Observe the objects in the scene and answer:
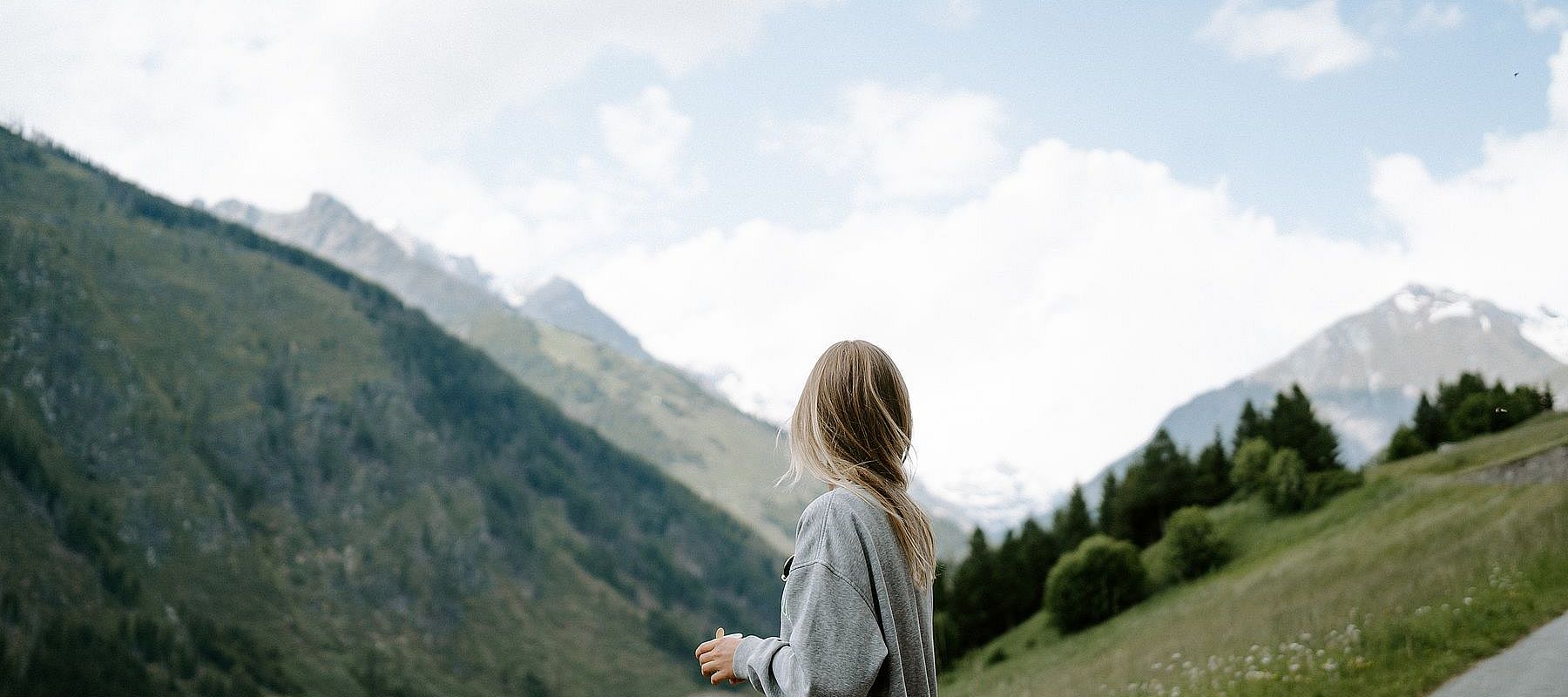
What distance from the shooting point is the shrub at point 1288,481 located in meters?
49.7

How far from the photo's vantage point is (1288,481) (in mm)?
50094

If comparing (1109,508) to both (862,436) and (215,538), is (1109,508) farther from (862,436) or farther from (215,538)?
(215,538)

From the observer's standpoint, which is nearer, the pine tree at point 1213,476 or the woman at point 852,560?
the woman at point 852,560

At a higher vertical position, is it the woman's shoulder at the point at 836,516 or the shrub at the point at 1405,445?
the woman's shoulder at the point at 836,516

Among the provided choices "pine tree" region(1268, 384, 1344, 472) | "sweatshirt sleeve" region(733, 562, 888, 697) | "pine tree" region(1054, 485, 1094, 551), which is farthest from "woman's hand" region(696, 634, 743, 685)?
"pine tree" region(1054, 485, 1094, 551)

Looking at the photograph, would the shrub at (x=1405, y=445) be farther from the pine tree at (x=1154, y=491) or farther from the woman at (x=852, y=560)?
the woman at (x=852, y=560)

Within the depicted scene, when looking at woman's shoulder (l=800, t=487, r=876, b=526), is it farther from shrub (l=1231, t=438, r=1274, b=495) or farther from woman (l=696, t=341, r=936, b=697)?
shrub (l=1231, t=438, r=1274, b=495)

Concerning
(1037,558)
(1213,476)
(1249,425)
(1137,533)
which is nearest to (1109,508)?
(1137,533)

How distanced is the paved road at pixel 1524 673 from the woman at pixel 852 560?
9855 millimetres

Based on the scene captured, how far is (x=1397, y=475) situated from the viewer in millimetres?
45312

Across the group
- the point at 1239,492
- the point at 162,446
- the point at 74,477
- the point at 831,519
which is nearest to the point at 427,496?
the point at 162,446

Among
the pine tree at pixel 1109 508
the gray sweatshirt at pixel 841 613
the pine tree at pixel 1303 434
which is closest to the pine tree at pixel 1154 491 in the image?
the pine tree at pixel 1109 508

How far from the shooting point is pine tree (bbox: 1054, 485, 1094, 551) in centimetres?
6319

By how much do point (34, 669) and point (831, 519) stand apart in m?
142
